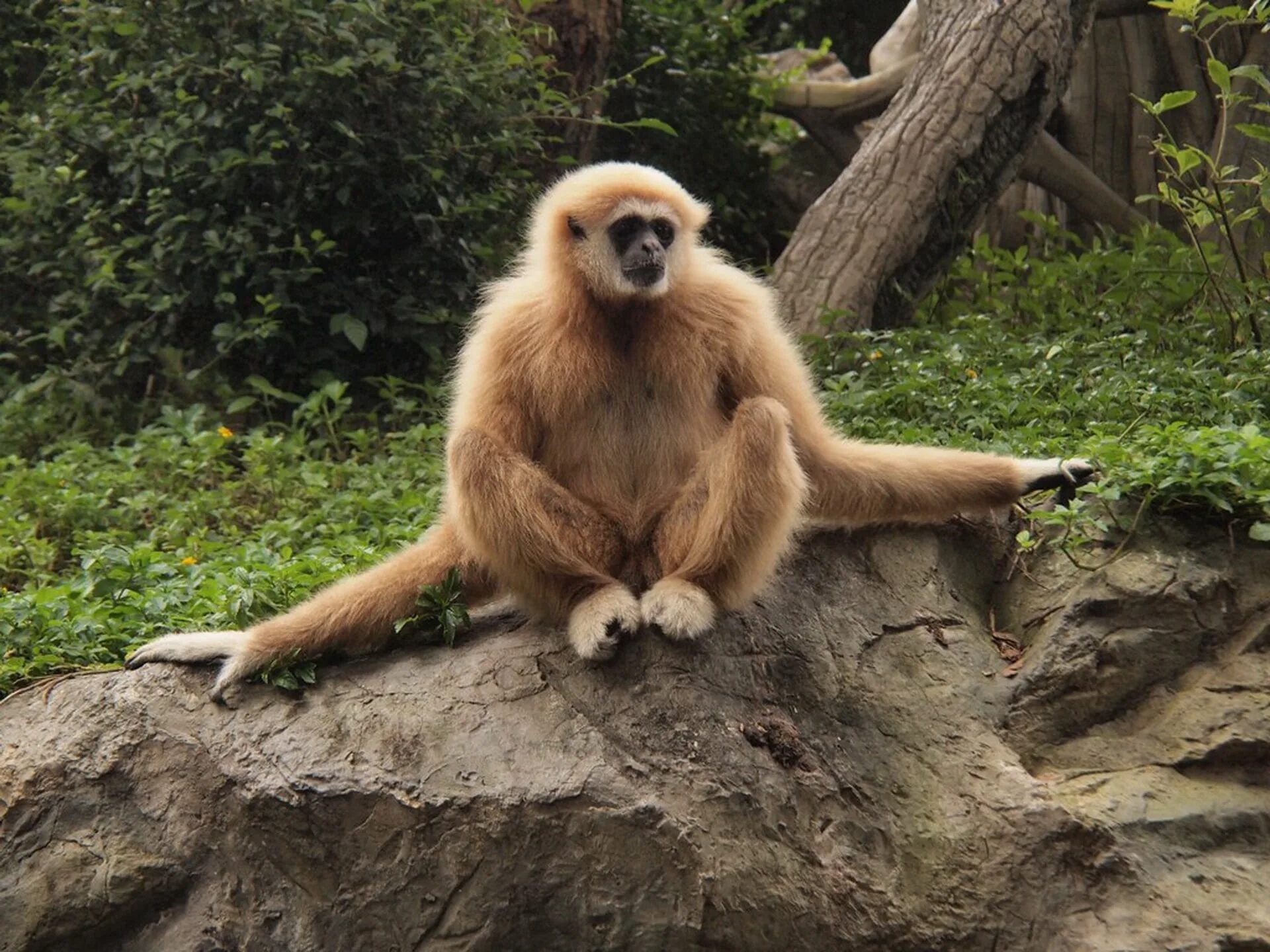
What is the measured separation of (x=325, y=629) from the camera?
4238 millimetres

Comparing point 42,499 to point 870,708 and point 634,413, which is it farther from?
point 870,708

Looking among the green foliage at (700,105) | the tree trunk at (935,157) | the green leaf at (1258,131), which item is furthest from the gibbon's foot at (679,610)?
the green foliage at (700,105)

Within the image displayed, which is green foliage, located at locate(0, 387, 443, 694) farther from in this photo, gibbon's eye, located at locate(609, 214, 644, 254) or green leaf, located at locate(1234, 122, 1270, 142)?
green leaf, located at locate(1234, 122, 1270, 142)

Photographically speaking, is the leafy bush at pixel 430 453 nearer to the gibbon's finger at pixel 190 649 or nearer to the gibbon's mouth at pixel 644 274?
the gibbon's finger at pixel 190 649

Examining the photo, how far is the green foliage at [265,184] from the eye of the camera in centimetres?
755

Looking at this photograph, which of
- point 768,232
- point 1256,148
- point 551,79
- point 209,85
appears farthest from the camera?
point 768,232

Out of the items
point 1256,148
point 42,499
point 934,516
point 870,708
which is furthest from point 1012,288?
point 42,499

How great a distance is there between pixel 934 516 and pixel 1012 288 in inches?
156

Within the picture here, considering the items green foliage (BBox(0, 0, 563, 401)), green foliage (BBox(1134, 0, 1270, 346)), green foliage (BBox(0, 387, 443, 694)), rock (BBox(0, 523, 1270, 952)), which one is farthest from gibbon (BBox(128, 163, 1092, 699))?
green foliage (BBox(0, 0, 563, 401))

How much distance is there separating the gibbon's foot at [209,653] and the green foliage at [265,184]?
11.1ft

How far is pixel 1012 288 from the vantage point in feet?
26.6

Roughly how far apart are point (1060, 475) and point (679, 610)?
139cm

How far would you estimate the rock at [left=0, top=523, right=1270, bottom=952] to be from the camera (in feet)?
12.2

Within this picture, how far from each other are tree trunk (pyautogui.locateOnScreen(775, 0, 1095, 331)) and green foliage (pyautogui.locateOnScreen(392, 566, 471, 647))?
367cm
